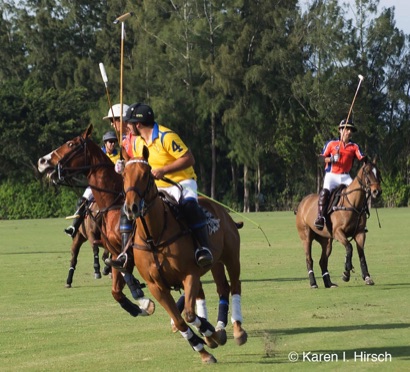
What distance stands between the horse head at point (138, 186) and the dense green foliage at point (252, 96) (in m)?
49.8

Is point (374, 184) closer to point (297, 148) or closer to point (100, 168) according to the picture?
point (100, 168)

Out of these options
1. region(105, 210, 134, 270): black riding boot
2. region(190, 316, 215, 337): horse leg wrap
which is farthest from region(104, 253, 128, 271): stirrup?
region(190, 316, 215, 337): horse leg wrap

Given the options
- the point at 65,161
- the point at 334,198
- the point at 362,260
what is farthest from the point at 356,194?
the point at 65,161

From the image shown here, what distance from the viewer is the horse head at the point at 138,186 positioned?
8000mm

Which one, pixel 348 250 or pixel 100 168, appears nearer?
pixel 100 168

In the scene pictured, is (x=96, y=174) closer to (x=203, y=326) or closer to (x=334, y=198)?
(x=203, y=326)

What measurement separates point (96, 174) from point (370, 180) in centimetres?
595

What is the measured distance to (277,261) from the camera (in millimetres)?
20281

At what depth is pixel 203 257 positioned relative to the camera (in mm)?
8672

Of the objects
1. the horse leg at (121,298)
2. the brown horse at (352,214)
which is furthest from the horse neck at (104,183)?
the brown horse at (352,214)

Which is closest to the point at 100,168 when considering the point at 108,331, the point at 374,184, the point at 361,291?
the point at 108,331

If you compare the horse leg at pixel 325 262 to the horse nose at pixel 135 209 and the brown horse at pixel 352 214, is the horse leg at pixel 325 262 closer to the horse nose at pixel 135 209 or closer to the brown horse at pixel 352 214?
the brown horse at pixel 352 214

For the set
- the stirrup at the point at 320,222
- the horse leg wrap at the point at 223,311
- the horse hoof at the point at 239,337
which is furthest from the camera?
the stirrup at the point at 320,222

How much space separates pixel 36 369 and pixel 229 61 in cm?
5022
